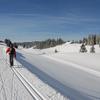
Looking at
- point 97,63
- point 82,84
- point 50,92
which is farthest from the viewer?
point 97,63

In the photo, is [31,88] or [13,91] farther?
[31,88]

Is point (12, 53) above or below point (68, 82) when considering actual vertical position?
above

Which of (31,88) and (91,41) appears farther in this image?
(91,41)

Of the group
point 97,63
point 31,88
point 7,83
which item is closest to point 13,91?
point 31,88

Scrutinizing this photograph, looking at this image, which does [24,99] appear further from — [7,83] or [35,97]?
[7,83]

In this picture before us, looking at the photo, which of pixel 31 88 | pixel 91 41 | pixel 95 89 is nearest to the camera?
pixel 31 88

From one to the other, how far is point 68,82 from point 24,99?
8.21 meters

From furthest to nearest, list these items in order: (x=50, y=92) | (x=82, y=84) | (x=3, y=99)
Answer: (x=82, y=84) < (x=50, y=92) < (x=3, y=99)

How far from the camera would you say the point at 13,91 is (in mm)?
12039

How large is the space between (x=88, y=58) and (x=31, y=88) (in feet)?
69.9

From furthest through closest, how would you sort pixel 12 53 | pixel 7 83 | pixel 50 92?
pixel 12 53 → pixel 7 83 → pixel 50 92

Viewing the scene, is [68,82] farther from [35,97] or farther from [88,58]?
[88,58]

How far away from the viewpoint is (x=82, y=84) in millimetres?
17500

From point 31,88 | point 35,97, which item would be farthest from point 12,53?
point 35,97
